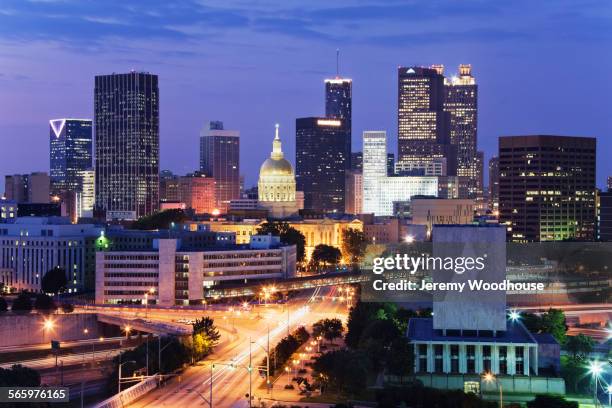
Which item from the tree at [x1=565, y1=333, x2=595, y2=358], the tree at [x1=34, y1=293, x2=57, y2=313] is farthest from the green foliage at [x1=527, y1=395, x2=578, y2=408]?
the tree at [x1=34, y1=293, x2=57, y2=313]

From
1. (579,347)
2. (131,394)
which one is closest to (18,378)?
(131,394)

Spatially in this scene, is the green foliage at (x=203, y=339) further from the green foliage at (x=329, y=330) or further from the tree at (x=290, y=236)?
the tree at (x=290, y=236)

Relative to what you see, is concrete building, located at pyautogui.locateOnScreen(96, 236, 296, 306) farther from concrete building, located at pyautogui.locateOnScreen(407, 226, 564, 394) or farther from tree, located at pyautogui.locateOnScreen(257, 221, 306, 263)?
tree, located at pyautogui.locateOnScreen(257, 221, 306, 263)

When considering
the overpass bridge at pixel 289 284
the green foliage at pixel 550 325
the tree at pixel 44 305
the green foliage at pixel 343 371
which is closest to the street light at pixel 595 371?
the green foliage at pixel 343 371

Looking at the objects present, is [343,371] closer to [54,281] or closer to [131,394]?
[131,394]

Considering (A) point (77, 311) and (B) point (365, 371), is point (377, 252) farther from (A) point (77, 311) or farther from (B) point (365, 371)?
(B) point (365, 371)

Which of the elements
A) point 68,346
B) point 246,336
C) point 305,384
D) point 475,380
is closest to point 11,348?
point 68,346
